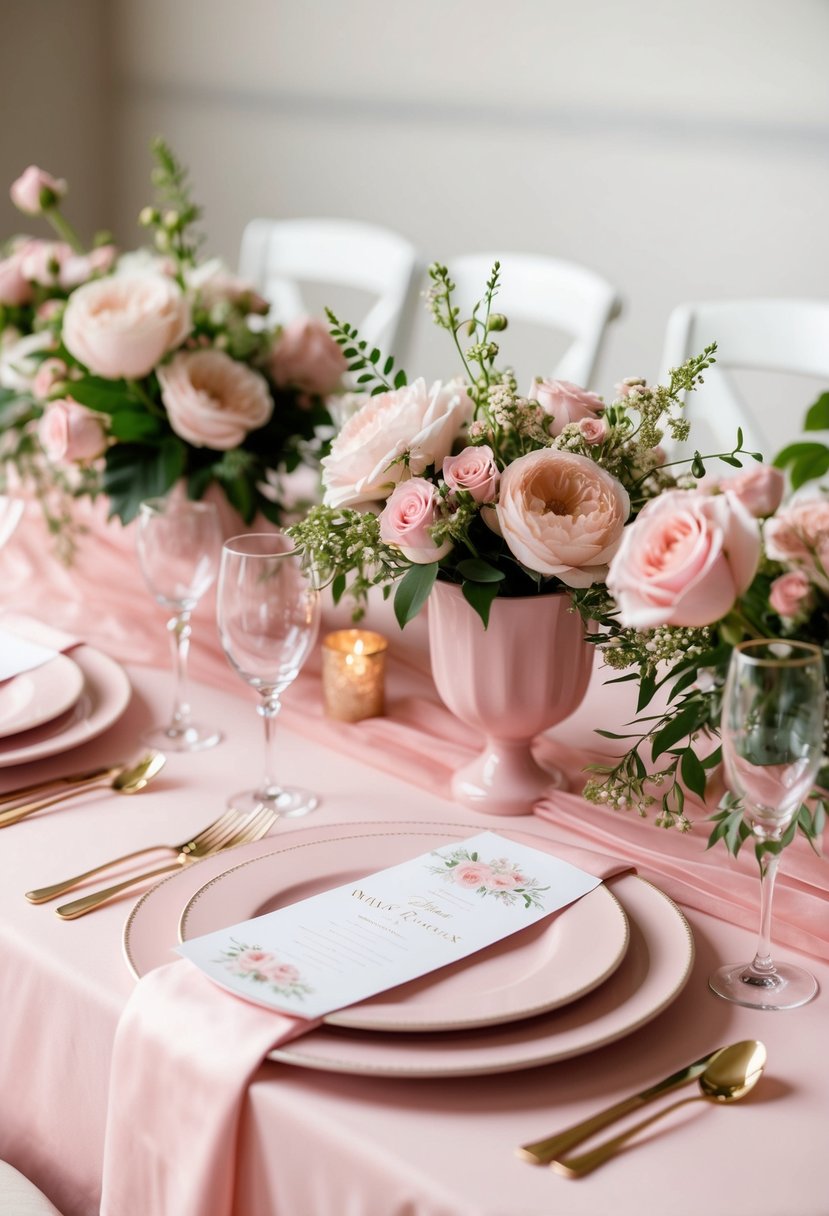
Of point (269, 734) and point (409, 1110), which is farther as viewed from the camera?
point (269, 734)

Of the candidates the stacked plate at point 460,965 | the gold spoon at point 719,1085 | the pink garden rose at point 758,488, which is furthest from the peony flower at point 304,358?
the gold spoon at point 719,1085

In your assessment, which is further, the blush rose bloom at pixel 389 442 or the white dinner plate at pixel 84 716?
the white dinner plate at pixel 84 716

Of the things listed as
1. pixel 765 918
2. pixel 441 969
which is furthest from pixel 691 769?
pixel 441 969

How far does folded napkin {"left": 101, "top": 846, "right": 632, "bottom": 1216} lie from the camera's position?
0.75 metres

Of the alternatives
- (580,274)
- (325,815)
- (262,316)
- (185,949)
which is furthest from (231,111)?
(185,949)

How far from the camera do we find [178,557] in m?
1.22

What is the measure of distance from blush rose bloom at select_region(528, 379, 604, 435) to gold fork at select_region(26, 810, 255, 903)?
40 centimetres

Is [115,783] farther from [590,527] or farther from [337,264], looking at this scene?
[337,264]

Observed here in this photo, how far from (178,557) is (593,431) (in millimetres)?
428

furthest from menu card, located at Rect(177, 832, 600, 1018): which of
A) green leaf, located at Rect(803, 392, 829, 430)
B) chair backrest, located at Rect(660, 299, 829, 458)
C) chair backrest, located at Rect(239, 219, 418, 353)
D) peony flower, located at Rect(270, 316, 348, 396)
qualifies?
chair backrest, located at Rect(239, 219, 418, 353)

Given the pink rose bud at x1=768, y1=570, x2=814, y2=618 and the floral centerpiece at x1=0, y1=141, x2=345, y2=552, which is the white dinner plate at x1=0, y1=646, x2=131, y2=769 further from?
the pink rose bud at x1=768, y1=570, x2=814, y2=618

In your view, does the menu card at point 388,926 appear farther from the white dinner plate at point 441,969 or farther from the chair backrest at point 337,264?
the chair backrest at point 337,264

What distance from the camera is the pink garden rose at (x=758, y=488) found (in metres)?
0.77

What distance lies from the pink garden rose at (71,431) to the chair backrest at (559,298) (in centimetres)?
88
